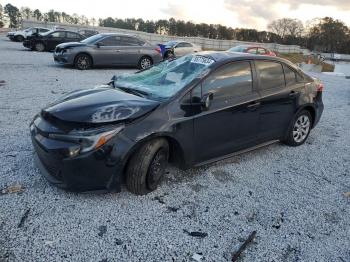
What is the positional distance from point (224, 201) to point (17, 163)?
259cm

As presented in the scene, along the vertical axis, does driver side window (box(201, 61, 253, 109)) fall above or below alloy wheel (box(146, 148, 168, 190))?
above

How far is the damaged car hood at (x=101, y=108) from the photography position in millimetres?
3371

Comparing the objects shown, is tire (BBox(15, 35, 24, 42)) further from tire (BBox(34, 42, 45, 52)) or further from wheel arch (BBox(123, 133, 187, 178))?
wheel arch (BBox(123, 133, 187, 178))

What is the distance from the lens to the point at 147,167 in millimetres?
3510

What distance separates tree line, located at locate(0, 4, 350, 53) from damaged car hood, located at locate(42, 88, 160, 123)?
77.2 metres

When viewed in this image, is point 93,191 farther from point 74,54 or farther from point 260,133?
point 74,54

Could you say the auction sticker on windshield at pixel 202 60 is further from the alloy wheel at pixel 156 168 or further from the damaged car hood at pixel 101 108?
the alloy wheel at pixel 156 168

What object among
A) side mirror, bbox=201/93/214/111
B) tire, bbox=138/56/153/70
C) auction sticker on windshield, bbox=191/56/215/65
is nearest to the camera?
side mirror, bbox=201/93/214/111

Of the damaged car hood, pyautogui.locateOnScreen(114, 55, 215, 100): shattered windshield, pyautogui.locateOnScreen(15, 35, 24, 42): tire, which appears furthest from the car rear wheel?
pyautogui.locateOnScreen(15, 35, 24, 42): tire

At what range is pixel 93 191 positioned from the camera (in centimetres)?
336

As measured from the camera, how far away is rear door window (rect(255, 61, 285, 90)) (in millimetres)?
4742

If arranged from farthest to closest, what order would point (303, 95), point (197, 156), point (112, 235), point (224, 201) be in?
1. point (303, 95)
2. point (197, 156)
3. point (224, 201)
4. point (112, 235)

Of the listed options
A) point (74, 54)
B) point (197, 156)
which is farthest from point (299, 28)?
point (197, 156)

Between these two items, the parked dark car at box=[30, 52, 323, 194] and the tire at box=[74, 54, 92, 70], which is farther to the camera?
the tire at box=[74, 54, 92, 70]
